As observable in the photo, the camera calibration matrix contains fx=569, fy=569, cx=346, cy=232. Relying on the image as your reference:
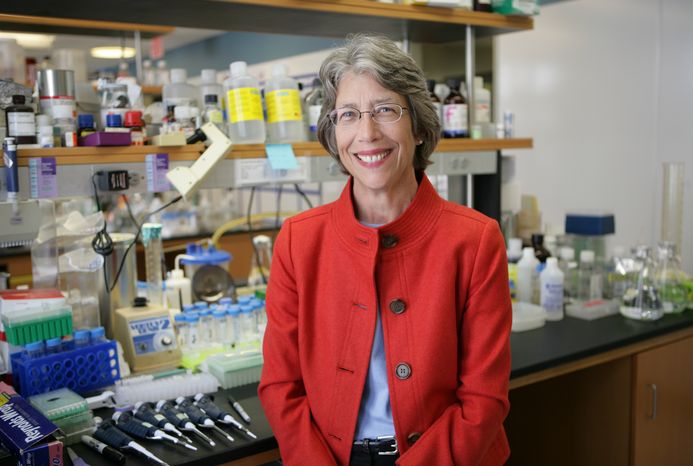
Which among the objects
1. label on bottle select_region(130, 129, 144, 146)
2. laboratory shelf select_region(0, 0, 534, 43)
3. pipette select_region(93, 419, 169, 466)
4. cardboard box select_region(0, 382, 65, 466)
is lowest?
pipette select_region(93, 419, 169, 466)


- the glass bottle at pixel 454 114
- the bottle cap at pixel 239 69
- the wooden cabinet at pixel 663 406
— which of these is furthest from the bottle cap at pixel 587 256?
the bottle cap at pixel 239 69

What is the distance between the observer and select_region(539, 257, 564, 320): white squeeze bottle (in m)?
2.15

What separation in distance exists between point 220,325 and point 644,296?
1568 mm

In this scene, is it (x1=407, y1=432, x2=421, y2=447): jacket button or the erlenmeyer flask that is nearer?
(x1=407, y1=432, x2=421, y2=447): jacket button

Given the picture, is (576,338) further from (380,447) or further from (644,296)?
(380,447)

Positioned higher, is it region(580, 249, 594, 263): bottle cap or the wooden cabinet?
region(580, 249, 594, 263): bottle cap

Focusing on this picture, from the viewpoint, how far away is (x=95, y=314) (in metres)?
1.74

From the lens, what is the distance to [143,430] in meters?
1.32

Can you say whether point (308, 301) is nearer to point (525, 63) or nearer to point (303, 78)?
point (525, 63)

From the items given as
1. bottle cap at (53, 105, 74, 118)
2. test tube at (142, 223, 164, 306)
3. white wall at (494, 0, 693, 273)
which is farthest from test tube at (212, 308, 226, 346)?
white wall at (494, 0, 693, 273)

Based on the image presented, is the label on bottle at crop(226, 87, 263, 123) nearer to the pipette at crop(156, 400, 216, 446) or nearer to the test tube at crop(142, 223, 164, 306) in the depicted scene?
the test tube at crop(142, 223, 164, 306)

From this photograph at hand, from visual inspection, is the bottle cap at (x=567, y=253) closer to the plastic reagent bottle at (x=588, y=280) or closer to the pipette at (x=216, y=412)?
the plastic reagent bottle at (x=588, y=280)

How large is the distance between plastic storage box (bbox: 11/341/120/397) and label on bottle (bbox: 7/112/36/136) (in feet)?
1.92

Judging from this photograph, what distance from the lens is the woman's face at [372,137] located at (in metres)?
1.22
